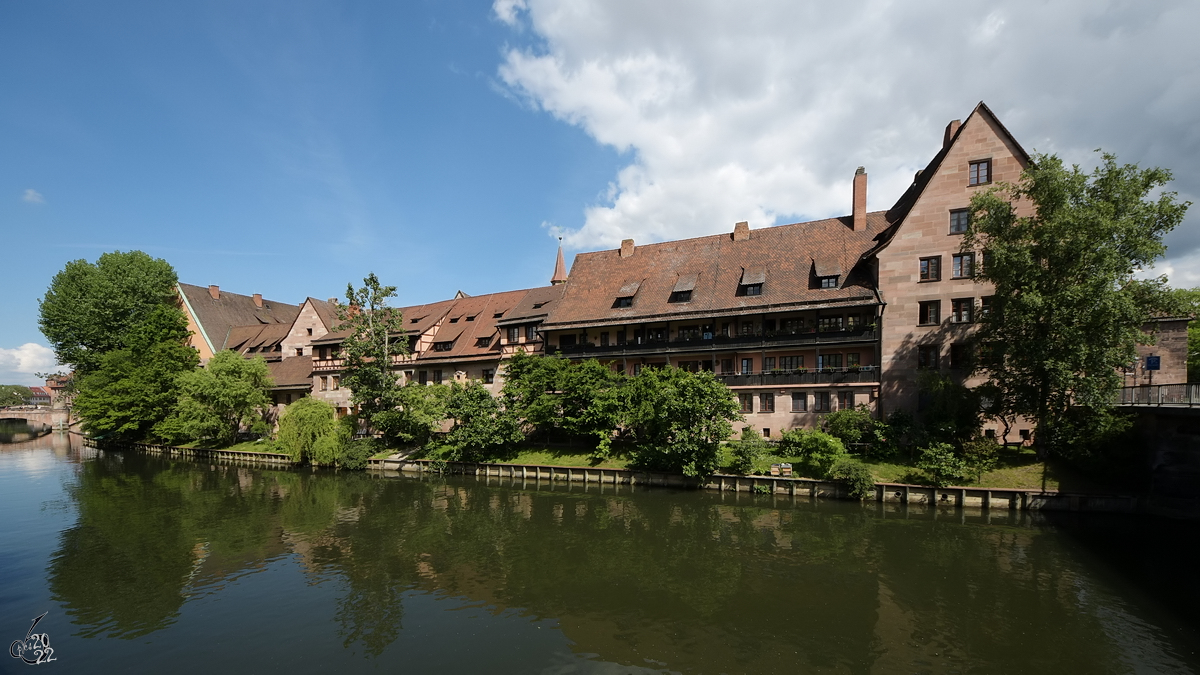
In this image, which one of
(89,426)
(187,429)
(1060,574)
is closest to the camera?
(1060,574)

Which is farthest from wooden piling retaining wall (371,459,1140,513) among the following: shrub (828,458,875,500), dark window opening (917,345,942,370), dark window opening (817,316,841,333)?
dark window opening (817,316,841,333)

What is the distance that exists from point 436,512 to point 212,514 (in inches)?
459

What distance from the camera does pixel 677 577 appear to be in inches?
704

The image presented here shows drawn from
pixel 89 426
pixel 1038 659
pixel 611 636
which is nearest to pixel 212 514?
pixel 611 636

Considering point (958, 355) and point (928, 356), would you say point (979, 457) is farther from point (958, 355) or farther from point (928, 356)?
point (928, 356)

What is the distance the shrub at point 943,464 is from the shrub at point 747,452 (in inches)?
319

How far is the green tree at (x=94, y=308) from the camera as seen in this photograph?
59312 millimetres

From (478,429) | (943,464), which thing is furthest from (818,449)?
(478,429)

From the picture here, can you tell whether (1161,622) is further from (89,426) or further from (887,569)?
(89,426)

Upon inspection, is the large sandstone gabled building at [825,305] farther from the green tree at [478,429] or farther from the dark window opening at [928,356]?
the green tree at [478,429]

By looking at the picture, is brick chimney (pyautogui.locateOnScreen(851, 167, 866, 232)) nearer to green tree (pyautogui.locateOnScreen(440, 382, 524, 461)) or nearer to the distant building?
green tree (pyautogui.locateOnScreen(440, 382, 524, 461))

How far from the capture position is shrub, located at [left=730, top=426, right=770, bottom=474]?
30484 millimetres

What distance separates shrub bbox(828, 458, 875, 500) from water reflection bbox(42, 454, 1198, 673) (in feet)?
3.56

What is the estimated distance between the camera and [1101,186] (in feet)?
82.3
